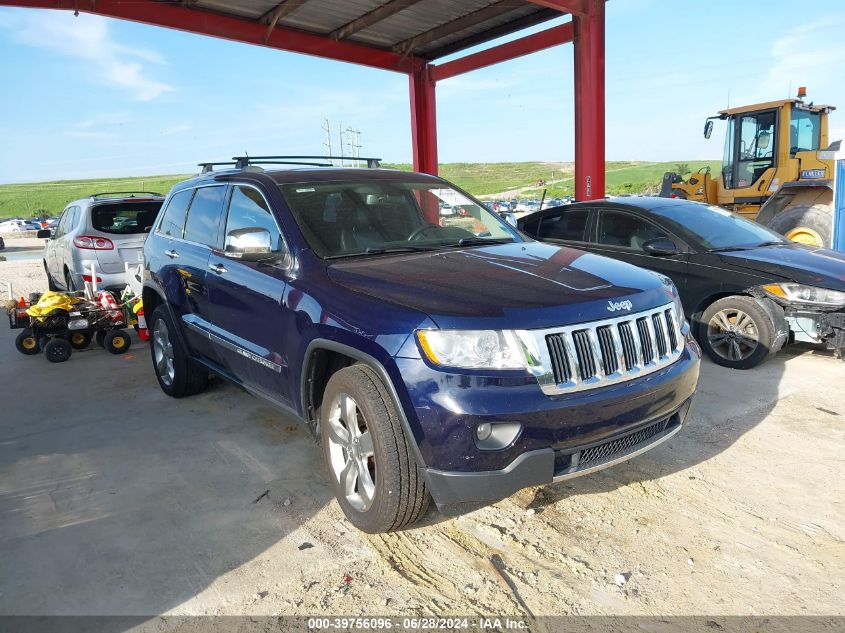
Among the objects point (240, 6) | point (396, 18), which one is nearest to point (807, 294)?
point (396, 18)

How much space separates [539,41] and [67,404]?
34.8 ft

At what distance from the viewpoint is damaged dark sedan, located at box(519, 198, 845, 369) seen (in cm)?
546

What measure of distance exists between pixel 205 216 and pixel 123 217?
521cm

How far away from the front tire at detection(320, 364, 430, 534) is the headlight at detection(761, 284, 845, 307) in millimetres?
4172

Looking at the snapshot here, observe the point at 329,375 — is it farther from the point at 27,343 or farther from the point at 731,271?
the point at 27,343

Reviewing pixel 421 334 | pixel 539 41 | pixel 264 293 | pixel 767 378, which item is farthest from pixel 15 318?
pixel 539 41

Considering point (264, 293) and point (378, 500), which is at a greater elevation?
point (264, 293)

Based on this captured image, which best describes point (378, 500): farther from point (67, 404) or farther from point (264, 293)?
point (67, 404)

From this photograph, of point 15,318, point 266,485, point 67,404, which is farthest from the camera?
point 15,318

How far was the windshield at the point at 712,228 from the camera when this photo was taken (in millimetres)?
6152

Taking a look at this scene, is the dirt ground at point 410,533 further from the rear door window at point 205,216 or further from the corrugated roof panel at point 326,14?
the corrugated roof panel at point 326,14

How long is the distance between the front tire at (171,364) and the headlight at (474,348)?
2.81 meters

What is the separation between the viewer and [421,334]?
266cm

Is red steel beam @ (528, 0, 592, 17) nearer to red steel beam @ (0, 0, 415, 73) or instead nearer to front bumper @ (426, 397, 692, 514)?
red steel beam @ (0, 0, 415, 73)
